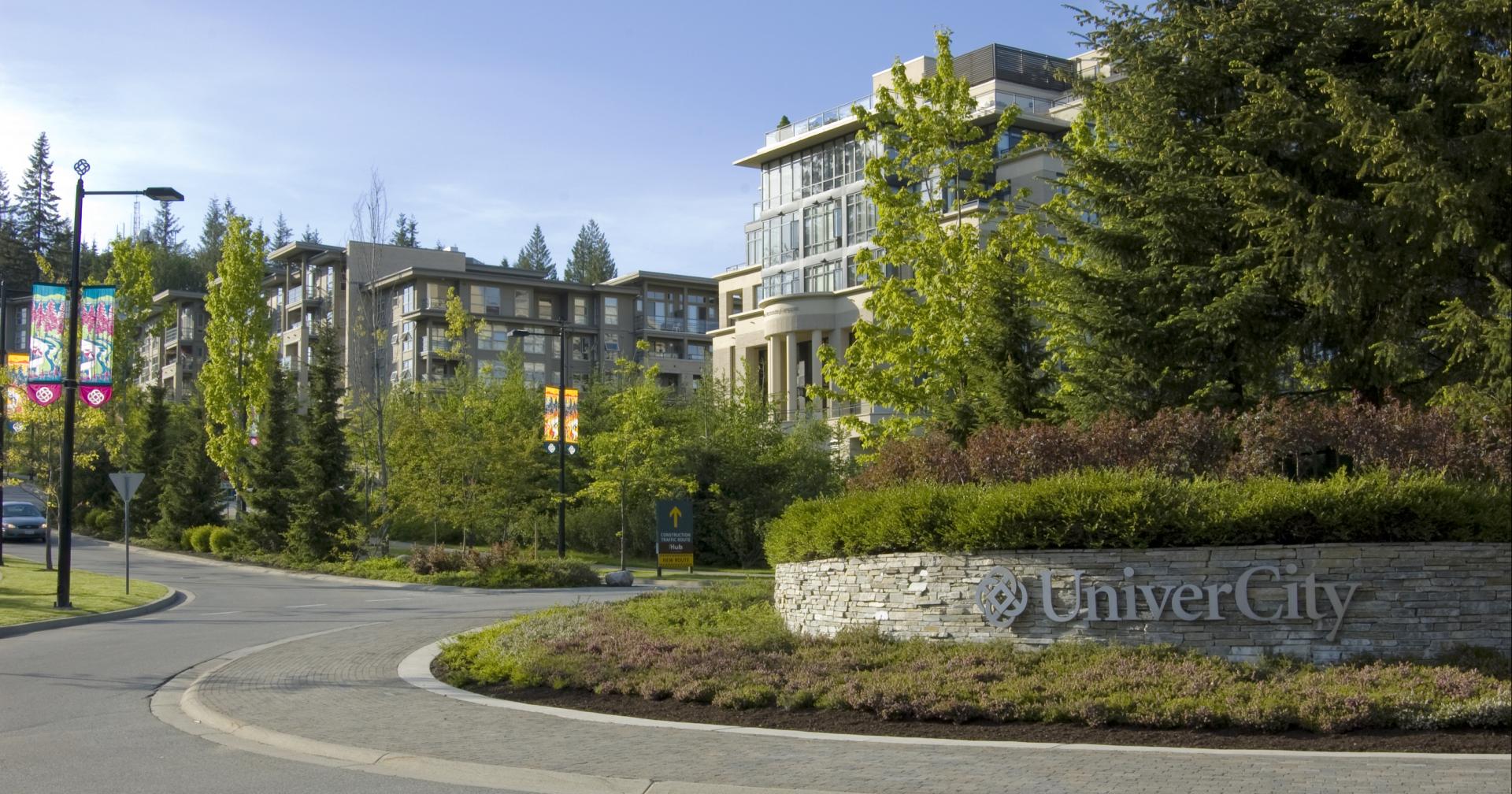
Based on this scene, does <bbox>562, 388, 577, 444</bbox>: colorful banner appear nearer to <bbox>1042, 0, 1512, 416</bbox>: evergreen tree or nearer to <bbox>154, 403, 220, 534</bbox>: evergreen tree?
<bbox>154, 403, 220, 534</bbox>: evergreen tree

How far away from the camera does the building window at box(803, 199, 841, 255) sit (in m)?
63.0

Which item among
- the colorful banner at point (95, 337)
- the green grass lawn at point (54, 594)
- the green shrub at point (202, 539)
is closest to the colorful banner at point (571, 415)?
the green grass lawn at point (54, 594)

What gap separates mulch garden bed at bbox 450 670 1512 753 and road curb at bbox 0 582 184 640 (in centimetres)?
1327

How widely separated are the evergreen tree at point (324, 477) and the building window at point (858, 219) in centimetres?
2754

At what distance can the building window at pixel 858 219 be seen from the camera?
6034 centimetres

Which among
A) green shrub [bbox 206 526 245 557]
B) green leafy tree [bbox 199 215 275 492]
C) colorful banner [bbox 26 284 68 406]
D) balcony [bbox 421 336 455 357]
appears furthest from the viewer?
balcony [bbox 421 336 455 357]

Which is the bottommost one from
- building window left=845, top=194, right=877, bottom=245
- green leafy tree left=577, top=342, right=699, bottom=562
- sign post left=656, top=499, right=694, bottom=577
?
sign post left=656, top=499, right=694, bottom=577

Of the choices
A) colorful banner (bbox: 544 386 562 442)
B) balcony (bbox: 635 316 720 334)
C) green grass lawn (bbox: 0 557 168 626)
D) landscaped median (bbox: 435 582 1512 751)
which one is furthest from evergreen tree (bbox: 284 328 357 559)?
balcony (bbox: 635 316 720 334)

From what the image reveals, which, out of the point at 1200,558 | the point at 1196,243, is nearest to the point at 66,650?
the point at 1200,558

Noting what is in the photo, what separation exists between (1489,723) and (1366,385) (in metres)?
8.09

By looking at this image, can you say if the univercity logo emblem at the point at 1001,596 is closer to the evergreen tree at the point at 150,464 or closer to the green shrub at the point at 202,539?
the green shrub at the point at 202,539

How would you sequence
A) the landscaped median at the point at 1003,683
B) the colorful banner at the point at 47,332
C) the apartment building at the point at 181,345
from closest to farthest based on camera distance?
the landscaped median at the point at 1003,683
the colorful banner at the point at 47,332
the apartment building at the point at 181,345

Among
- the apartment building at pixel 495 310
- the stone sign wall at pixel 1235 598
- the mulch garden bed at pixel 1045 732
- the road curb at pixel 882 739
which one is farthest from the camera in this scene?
the apartment building at pixel 495 310

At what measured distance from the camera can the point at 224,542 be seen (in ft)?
146
